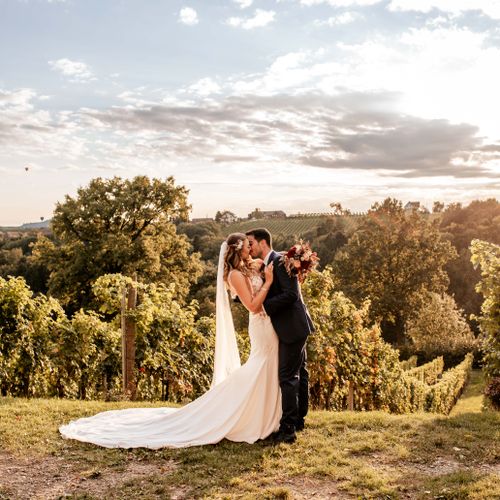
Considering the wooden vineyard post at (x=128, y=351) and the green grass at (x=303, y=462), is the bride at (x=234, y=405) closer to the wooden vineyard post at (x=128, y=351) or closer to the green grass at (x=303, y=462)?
the green grass at (x=303, y=462)

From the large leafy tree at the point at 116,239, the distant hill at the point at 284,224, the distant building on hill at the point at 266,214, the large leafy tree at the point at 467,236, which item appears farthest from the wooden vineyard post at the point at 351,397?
the distant building on hill at the point at 266,214

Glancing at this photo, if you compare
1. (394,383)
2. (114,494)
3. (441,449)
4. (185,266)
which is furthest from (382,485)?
(185,266)

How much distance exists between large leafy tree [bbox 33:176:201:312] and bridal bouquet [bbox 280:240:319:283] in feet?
66.3

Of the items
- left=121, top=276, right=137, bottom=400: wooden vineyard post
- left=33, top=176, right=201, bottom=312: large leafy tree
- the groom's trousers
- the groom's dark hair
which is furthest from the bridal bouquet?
left=33, top=176, right=201, bottom=312: large leafy tree

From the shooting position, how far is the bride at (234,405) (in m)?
5.95

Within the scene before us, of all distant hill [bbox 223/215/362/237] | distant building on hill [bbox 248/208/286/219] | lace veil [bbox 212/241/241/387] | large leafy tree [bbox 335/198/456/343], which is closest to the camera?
lace veil [bbox 212/241/241/387]

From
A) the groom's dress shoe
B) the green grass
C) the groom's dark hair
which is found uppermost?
the groom's dark hair

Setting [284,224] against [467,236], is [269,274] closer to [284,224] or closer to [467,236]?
[467,236]

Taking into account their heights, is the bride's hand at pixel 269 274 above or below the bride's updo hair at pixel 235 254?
below

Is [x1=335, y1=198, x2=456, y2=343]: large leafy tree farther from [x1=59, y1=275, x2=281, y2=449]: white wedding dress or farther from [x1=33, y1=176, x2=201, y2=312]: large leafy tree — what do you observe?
[x1=59, y1=275, x2=281, y2=449]: white wedding dress

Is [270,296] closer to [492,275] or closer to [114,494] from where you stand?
[114,494]

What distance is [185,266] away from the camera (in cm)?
3045

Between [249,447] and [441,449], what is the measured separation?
1.96 meters

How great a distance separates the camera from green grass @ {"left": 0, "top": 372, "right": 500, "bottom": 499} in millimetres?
4703
